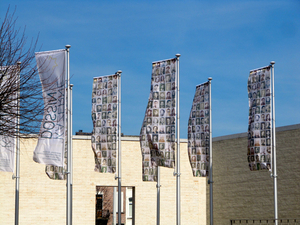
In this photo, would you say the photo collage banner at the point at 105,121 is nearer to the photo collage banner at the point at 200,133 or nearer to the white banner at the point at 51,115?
the white banner at the point at 51,115

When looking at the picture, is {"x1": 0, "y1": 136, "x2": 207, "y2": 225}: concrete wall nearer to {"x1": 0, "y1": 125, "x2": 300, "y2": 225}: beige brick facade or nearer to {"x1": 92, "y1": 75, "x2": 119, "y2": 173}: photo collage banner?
{"x1": 0, "y1": 125, "x2": 300, "y2": 225}: beige brick facade

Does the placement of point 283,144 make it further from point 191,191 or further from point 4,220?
point 4,220

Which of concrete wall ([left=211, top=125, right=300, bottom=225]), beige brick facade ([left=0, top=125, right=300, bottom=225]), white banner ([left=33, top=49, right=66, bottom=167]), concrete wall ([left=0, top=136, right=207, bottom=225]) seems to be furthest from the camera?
concrete wall ([left=0, top=136, right=207, bottom=225])

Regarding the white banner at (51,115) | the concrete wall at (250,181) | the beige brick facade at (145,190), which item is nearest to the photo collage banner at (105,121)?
the white banner at (51,115)

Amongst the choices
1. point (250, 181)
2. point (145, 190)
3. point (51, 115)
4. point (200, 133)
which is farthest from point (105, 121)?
point (250, 181)

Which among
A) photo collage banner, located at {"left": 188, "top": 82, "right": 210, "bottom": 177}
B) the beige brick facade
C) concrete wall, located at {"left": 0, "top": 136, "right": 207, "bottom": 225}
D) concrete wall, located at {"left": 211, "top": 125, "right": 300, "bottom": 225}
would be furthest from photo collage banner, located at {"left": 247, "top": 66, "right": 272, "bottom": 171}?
concrete wall, located at {"left": 0, "top": 136, "right": 207, "bottom": 225}

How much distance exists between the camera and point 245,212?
1038 inches

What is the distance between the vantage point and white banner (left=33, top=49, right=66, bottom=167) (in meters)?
19.0

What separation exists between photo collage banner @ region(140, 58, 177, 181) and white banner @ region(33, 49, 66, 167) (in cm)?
364

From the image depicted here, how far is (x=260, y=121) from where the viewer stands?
64.8 ft

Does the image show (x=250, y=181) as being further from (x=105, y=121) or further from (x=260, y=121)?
(x=105, y=121)

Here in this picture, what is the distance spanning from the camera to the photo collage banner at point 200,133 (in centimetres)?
2084

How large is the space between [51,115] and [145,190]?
1156cm

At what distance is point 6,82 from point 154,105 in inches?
257
